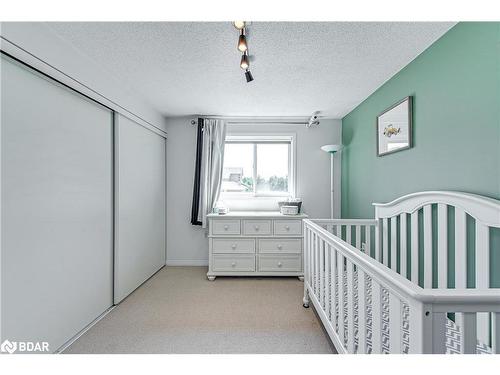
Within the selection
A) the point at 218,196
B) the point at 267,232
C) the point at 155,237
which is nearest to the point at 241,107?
the point at 218,196

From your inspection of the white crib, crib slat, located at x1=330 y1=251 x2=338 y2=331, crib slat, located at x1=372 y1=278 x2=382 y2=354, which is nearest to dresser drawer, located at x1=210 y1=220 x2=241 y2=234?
the white crib

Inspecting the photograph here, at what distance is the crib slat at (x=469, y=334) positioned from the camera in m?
0.65

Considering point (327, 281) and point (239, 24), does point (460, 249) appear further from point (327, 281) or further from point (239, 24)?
point (239, 24)

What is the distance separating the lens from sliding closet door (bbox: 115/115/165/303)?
7.20 feet

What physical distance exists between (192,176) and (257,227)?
1211 mm

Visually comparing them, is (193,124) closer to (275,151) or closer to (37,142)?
(275,151)

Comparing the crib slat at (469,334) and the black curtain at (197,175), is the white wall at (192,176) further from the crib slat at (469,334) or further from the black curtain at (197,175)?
the crib slat at (469,334)

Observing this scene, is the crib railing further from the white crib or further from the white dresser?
the white dresser

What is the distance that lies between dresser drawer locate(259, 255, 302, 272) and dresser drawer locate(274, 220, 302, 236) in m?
0.28

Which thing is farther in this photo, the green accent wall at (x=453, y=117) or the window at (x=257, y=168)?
the window at (x=257, y=168)

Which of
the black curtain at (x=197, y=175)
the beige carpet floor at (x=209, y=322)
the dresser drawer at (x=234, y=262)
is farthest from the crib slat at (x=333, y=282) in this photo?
the black curtain at (x=197, y=175)

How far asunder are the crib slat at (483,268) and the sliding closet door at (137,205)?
2.58 metres

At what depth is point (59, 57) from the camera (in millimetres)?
1493
